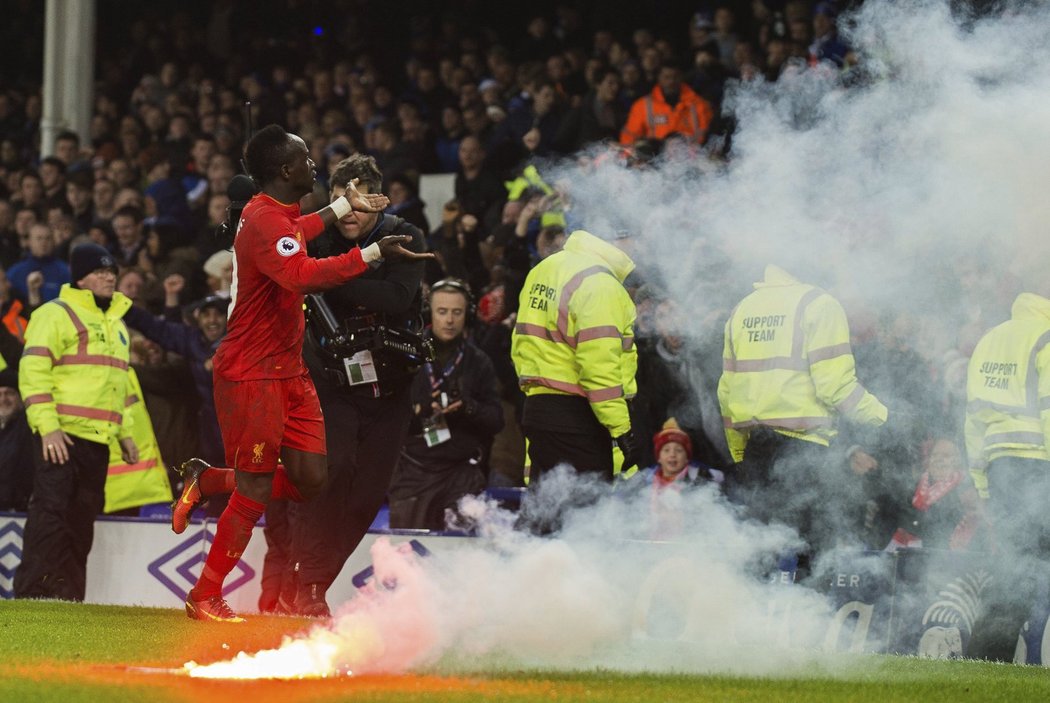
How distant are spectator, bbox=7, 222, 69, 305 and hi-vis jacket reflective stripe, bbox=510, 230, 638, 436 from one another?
339 inches

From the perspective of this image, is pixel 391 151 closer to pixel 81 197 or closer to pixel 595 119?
pixel 595 119

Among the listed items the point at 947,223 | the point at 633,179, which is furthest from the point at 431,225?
the point at 947,223

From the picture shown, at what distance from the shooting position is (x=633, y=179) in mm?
9609

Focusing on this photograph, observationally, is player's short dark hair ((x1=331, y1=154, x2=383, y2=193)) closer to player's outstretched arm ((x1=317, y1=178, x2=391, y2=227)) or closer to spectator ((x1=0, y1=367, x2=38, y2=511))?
player's outstretched arm ((x1=317, y1=178, x2=391, y2=227))

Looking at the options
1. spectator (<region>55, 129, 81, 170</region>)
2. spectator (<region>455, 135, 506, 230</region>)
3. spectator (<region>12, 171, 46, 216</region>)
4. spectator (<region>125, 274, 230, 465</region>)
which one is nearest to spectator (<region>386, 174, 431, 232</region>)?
spectator (<region>455, 135, 506, 230</region>)

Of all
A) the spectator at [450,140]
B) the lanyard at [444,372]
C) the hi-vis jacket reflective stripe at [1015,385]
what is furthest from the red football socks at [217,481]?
the spectator at [450,140]

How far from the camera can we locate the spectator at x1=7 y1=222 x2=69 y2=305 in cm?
1614

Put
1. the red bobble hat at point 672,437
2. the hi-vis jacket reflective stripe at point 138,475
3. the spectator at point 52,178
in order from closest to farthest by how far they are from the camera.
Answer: the red bobble hat at point 672,437
the hi-vis jacket reflective stripe at point 138,475
the spectator at point 52,178

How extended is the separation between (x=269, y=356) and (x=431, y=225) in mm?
10307

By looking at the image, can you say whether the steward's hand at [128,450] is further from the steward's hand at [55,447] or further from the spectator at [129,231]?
the spectator at [129,231]

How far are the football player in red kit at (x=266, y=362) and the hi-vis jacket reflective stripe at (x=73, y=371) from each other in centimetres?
A: 342

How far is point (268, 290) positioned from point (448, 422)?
377cm

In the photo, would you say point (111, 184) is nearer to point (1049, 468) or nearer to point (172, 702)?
point (1049, 468)

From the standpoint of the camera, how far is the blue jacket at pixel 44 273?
1599 cm
